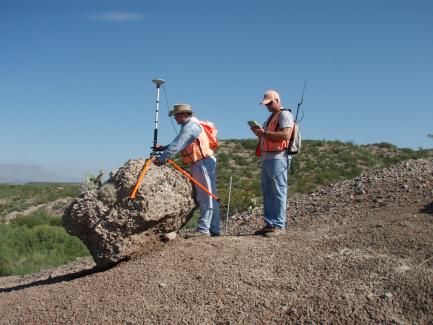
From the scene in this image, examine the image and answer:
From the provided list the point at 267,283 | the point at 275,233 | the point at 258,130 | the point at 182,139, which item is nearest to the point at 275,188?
the point at 275,233

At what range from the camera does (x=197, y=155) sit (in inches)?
281

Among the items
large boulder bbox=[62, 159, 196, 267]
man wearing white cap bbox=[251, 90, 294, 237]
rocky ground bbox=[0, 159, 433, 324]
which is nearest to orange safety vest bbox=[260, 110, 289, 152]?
man wearing white cap bbox=[251, 90, 294, 237]

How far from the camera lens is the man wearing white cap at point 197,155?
274 inches

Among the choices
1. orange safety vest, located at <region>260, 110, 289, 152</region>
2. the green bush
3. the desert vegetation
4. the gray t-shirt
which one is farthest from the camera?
the desert vegetation

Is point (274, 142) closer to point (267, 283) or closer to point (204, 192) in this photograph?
point (204, 192)

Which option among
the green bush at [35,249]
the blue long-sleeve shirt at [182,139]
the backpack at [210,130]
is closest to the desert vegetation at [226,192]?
the green bush at [35,249]

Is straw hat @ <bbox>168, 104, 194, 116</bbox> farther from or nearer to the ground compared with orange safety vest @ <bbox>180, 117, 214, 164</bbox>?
farther from the ground

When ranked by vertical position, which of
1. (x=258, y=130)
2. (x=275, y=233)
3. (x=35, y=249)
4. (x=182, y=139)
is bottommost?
(x=35, y=249)

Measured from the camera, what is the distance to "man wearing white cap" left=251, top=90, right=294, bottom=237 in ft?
22.5

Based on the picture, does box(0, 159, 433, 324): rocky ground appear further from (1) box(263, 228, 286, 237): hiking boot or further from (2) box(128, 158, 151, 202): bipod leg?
(2) box(128, 158, 151, 202): bipod leg

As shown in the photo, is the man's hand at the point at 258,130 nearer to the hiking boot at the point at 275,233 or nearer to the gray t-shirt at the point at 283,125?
the gray t-shirt at the point at 283,125

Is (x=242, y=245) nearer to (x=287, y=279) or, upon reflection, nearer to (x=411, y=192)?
(x=287, y=279)

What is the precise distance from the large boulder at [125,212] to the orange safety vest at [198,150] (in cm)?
37

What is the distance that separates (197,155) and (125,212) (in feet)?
4.21
